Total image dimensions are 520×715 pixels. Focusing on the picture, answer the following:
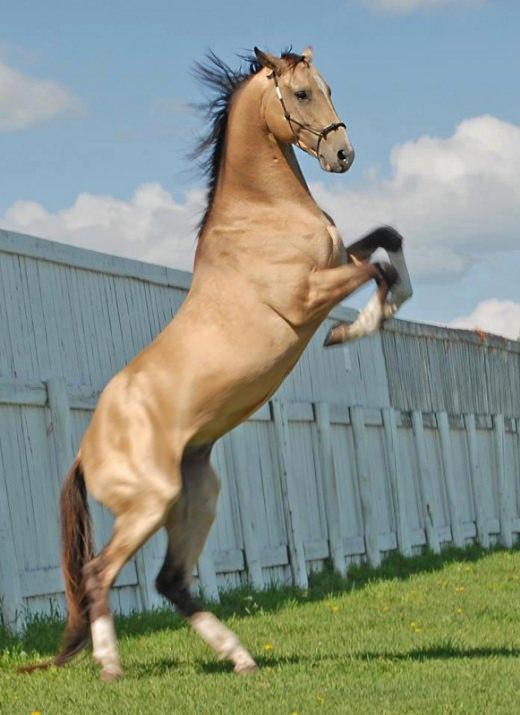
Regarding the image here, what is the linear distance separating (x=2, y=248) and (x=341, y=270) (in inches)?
121

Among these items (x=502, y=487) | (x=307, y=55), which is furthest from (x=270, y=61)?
(x=502, y=487)

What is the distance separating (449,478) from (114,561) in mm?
12442

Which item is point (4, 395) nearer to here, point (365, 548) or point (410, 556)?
point (365, 548)

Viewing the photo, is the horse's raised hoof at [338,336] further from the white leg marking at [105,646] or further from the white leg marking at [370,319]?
the white leg marking at [105,646]

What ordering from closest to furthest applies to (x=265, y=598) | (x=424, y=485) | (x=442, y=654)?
(x=442, y=654) → (x=265, y=598) → (x=424, y=485)

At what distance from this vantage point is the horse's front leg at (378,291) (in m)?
8.45

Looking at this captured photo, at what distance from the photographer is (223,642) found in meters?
8.30

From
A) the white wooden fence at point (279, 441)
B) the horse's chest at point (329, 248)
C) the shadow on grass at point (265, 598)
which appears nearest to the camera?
the horse's chest at point (329, 248)

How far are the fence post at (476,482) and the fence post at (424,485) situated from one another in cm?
222

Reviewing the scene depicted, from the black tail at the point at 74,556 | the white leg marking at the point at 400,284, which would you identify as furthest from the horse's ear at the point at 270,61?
the black tail at the point at 74,556

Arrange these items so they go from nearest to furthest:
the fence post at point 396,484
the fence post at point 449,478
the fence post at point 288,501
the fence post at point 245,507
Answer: the fence post at point 245,507 → the fence post at point 288,501 → the fence post at point 396,484 → the fence post at point 449,478

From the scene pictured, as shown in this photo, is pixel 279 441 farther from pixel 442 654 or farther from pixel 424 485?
pixel 442 654

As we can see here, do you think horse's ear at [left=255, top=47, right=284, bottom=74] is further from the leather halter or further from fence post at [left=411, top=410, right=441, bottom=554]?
fence post at [left=411, top=410, right=441, bottom=554]

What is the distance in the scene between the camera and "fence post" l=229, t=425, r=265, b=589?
1342cm
